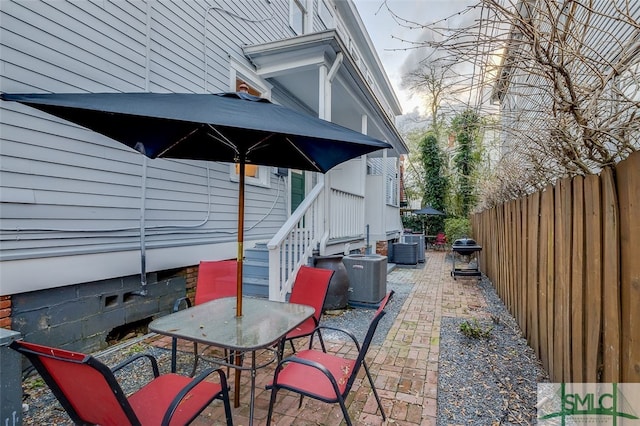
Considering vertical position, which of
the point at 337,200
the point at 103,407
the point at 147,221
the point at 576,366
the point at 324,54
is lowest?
the point at 576,366

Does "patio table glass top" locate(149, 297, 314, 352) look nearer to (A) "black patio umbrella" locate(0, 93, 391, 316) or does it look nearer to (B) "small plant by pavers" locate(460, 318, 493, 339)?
(A) "black patio umbrella" locate(0, 93, 391, 316)

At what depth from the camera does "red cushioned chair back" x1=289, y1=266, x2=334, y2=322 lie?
3.36 meters

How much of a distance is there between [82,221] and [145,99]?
2.10m

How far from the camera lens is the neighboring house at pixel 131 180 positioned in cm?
300

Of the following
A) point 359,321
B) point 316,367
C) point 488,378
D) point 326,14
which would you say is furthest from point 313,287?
point 326,14

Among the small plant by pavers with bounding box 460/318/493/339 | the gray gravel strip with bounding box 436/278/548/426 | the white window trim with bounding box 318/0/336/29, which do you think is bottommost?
the gray gravel strip with bounding box 436/278/548/426

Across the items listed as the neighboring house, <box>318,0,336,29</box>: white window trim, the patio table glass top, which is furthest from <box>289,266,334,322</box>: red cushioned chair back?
<box>318,0,336,29</box>: white window trim

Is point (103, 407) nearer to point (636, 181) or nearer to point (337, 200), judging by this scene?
point (636, 181)

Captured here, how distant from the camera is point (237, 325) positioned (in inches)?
97.7

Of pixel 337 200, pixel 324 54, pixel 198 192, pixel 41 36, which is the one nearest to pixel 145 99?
pixel 41 36

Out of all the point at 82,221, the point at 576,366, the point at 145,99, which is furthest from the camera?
the point at 82,221

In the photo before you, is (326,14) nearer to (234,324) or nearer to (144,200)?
(144,200)

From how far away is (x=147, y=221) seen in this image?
13.7ft

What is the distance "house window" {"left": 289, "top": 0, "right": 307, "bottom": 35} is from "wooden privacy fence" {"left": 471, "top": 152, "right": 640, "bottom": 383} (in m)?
6.71
